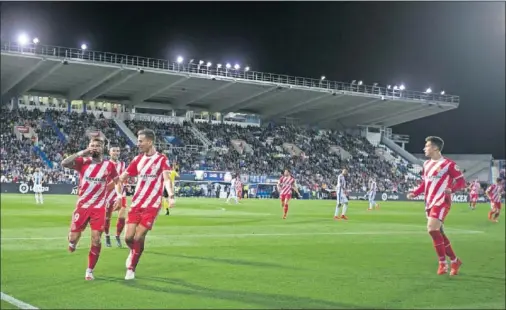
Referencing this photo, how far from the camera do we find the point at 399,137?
65.1 metres

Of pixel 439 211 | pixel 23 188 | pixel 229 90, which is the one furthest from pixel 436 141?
pixel 229 90

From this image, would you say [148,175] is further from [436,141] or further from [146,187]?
[436,141]

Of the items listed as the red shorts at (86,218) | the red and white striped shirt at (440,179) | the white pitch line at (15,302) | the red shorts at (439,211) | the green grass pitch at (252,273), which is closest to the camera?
the white pitch line at (15,302)

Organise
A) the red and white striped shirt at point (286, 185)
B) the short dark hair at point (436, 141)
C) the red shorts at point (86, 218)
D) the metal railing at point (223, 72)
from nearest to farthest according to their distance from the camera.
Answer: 1. the red shorts at point (86, 218)
2. the short dark hair at point (436, 141)
3. the red and white striped shirt at point (286, 185)
4. the metal railing at point (223, 72)

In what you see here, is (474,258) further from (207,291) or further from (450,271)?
(207,291)

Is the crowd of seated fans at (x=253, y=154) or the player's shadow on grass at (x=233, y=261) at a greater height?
the crowd of seated fans at (x=253, y=154)

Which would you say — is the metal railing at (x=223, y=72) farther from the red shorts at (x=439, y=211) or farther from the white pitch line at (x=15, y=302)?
the red shorts at (x=439, y=211)

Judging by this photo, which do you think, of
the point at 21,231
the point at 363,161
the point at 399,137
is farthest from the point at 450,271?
the point at 399,137

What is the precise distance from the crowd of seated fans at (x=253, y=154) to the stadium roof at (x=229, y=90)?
11.3 ft

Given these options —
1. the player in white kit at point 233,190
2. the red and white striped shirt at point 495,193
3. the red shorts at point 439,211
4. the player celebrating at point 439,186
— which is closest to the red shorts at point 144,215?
the player celebrating at point 439,186

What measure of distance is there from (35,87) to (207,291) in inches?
796

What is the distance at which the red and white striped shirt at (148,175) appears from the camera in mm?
7848

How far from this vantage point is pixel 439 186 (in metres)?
9.78

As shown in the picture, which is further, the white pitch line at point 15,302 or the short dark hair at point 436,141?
the short dark hair at point 436,141
